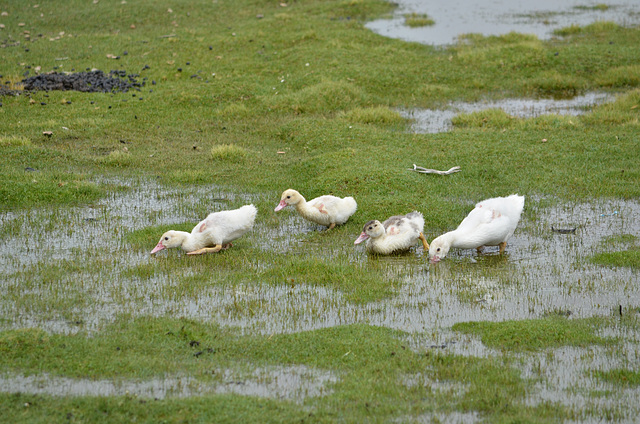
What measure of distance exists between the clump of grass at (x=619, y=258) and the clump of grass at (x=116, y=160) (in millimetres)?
10140

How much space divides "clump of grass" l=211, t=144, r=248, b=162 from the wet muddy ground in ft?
10.1

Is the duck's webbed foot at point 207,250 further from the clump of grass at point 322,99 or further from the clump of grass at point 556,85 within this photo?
the clump of grass at point 556,85

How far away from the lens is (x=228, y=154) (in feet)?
54.2

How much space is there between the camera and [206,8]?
30.9 metres

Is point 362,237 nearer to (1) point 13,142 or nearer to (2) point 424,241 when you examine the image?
(2) point 424,241

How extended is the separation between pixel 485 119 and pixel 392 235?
27.8ft

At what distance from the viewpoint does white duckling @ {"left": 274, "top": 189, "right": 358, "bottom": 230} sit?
12445 mm

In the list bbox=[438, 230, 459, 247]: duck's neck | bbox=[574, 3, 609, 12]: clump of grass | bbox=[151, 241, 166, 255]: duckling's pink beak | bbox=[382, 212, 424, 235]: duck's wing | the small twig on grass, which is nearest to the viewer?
bbox=[438, 230, 459, 247]: duck's neck

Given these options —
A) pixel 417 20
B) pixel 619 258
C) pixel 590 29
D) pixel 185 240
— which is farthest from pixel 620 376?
pixel 417 20

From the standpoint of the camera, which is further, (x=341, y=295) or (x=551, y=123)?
(x=551, y=123)

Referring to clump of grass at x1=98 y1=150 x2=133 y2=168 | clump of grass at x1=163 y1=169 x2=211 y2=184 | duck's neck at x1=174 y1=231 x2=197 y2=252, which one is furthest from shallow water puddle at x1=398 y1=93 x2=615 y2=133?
duck's neck at x1=174 y1=231 x2=197 y2=252

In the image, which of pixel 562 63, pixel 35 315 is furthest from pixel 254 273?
pixel 562 63

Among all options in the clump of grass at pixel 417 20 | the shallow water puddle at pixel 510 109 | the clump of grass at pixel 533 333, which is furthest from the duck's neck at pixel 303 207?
Answer: the clump of grass at pixel 417 20

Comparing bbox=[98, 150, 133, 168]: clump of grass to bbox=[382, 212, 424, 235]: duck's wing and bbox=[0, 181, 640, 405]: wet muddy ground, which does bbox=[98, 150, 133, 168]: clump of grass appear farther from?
bbox=[382, 212, 424, 235]: duck's wing
